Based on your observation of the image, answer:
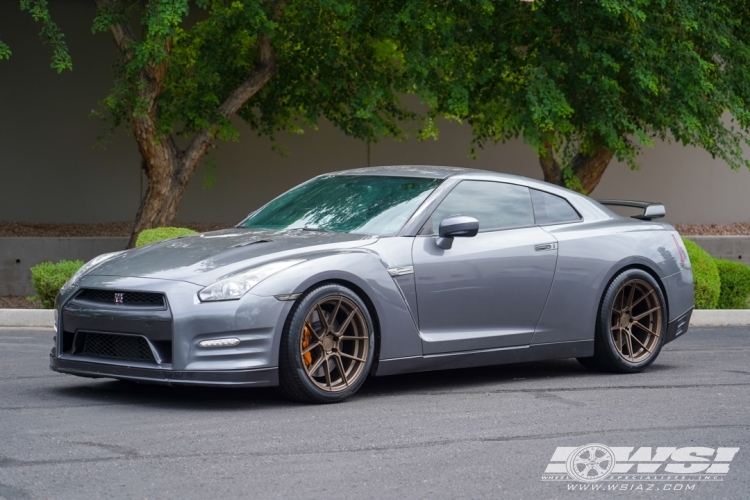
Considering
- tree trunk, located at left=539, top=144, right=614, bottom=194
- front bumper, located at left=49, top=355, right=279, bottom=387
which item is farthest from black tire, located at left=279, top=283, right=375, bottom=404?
tree trunk, located at left=539, top=144, right=614, bottom=194

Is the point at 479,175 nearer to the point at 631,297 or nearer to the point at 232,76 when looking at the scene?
the point at 631,297

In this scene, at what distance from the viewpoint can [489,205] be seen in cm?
808

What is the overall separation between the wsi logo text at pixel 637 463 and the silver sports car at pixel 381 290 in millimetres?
1698

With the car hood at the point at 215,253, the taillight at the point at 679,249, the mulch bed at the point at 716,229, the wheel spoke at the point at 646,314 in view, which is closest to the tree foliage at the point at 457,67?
the mulch bed at the point at 716,229

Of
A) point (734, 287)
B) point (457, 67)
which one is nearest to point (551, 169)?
point (457, 67)

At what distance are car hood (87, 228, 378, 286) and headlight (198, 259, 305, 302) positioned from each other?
0.05m

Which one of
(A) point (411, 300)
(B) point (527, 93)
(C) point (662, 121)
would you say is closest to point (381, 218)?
(A) point (411, 300)

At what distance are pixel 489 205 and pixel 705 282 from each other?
6.19 meters

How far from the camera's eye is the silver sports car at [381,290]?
652 centimetres

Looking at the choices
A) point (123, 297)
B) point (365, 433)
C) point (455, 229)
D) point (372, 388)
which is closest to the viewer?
point (365, 433)

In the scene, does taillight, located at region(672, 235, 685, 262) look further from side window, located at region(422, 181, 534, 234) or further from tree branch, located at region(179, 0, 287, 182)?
tree branch, located at region(179, 0, 287, 182)

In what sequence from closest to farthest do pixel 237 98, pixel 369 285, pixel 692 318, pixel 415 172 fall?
pixel 369 285 → pixel 415 172 → pixel 692 318 → pixel 237 98

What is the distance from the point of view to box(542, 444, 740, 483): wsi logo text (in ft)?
17.6

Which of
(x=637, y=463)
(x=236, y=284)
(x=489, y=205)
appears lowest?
(x=637, y=463)
